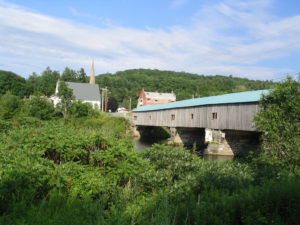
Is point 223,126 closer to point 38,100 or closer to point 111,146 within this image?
point 111,146

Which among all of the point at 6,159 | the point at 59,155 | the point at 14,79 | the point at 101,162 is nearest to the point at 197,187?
the point at 101,162

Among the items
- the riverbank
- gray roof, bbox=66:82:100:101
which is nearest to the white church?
gray roof, bbox=66:82:100:101

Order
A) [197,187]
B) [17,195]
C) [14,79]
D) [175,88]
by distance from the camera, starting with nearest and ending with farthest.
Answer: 1. [17,195]
2. [197,187]
3. [14,79]
4. [175,88]

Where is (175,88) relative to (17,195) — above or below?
above

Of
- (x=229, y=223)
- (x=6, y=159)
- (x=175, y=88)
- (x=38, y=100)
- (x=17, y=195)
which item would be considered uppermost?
(x=175, y=88)

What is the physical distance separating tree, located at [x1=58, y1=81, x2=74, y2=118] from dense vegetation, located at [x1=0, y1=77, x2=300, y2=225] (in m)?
23.4

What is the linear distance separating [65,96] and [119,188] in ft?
86.4

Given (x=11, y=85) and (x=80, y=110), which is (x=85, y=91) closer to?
(x=80, y=110)

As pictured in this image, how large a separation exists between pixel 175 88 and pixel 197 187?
3142 inches

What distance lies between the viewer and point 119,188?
17.3ft

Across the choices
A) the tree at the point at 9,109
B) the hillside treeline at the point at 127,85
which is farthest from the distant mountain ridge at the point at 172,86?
the tree at the point at 9,109

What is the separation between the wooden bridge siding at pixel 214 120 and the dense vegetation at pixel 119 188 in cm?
695

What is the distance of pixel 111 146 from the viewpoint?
6480 mm

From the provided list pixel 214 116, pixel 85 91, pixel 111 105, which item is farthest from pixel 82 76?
pixel 214 116
